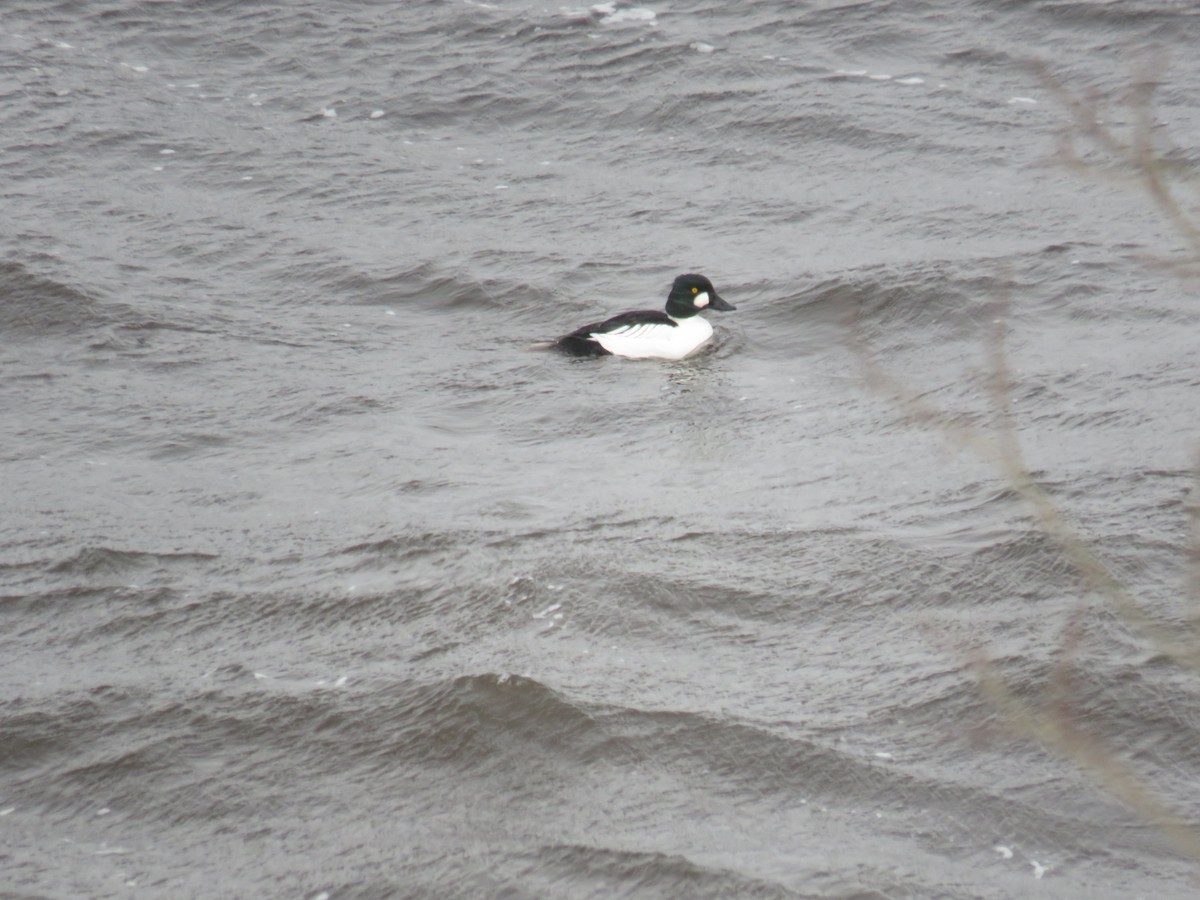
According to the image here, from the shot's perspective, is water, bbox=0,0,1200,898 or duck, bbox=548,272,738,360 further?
duck, bbox=548,272,738,360

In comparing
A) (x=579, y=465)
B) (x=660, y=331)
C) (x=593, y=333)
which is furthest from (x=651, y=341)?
(x=579, y=465)

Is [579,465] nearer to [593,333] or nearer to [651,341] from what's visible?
[593,333]

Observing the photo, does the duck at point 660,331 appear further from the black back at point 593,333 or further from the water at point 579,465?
the water at point 579,465

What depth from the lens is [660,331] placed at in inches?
374

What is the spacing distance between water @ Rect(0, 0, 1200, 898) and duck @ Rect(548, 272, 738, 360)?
0.53 feet

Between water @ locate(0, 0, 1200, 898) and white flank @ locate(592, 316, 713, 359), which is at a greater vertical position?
water @ locate(0, 0, 1200, 898)

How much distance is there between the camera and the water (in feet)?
15.3

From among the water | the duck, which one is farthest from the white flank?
the water

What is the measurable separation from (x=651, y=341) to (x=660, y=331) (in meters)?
0.09

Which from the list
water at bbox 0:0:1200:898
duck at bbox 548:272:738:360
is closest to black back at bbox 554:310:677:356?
duck at bbox 548:272:738:360

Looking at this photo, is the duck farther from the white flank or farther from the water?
the water

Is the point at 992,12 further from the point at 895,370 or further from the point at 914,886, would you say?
the point at 914,886

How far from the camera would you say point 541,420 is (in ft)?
27.5

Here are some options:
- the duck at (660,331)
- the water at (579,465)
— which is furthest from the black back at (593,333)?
the water at (579,465)
